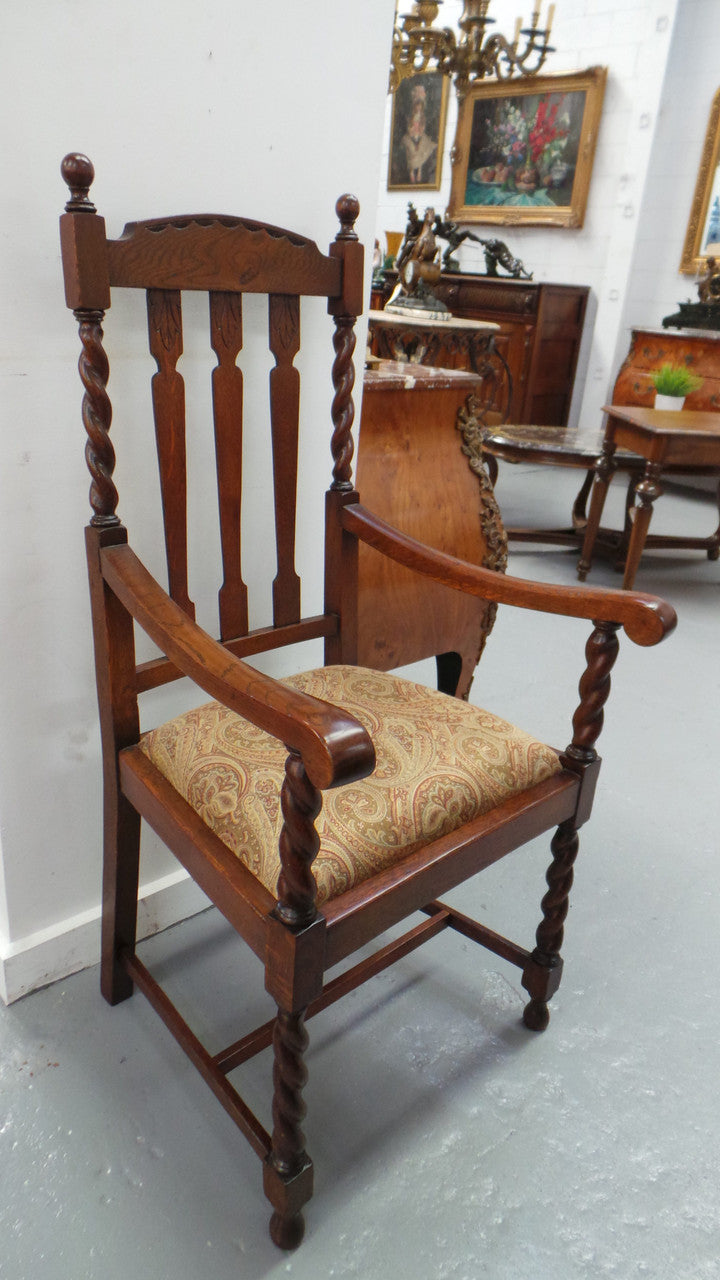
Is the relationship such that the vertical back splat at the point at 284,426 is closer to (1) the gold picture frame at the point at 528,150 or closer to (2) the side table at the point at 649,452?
(2) the side table at the point at 649,452

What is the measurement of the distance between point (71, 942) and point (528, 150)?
577cm

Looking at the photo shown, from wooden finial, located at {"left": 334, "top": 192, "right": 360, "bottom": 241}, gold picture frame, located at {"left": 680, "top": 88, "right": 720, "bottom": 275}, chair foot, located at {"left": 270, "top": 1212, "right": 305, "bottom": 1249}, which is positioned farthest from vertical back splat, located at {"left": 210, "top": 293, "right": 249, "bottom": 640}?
gold picture frame, located at {"left": 680, "top": 88, "right": 720, "bottom": 275}

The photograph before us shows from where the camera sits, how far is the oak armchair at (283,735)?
90 cm

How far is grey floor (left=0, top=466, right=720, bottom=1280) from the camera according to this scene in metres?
1.05

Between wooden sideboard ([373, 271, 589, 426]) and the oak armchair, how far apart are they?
4.18 metres

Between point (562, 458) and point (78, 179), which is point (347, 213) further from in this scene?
point (562, 458)

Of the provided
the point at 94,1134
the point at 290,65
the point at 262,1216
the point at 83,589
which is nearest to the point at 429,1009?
the point at 262,1216

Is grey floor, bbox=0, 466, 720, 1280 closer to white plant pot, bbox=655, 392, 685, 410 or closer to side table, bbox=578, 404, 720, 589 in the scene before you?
side table, bbox=578, 404, 720, 589

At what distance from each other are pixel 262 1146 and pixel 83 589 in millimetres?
773

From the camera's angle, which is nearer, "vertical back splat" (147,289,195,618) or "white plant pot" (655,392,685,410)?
"vertical back splat" (147,289,195,618)

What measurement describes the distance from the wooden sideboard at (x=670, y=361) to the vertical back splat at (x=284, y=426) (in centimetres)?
399

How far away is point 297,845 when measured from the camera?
2.73 ft

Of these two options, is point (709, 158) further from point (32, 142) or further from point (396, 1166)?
point (396, 1166)

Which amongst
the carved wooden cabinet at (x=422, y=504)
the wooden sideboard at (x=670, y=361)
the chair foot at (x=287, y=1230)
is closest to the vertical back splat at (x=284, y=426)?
the carved wooden cabinet at (x=422, y=504)
